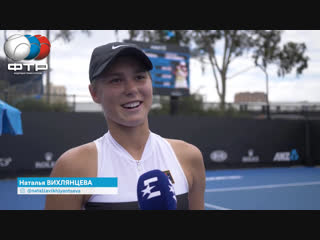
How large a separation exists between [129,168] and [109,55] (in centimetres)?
57

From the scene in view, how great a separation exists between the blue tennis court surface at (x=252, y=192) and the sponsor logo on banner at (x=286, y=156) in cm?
121

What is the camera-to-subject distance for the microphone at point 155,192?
1.60 m

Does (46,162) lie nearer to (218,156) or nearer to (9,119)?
(9,119)

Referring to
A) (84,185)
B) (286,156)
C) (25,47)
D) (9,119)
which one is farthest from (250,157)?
(84,185)

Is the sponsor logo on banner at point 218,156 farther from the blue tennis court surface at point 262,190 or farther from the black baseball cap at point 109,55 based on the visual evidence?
the black baseball cap at point 109,55

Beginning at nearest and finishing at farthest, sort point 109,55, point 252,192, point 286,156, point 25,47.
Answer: point 109,55
point 25,47
point 252,192
point 286,156

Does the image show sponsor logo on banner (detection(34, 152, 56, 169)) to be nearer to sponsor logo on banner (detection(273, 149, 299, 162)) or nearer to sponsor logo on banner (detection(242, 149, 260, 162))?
sponsor logo on banner (detection(242, 149, 260, 162))

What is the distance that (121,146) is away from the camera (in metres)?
1.76

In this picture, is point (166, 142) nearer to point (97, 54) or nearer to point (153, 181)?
point (153, 181)

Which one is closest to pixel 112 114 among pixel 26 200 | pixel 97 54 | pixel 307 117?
pixel 97 54

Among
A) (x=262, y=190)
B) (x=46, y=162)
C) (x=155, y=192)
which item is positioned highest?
(x=155, y=192)

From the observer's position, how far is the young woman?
1634 millimetres

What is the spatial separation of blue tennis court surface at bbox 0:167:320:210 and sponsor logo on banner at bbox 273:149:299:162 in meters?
1.21

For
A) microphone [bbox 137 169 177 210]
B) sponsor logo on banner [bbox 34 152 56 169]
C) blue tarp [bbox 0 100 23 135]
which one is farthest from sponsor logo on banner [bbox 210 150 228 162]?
microphone [bbox 137 169 177 210]
